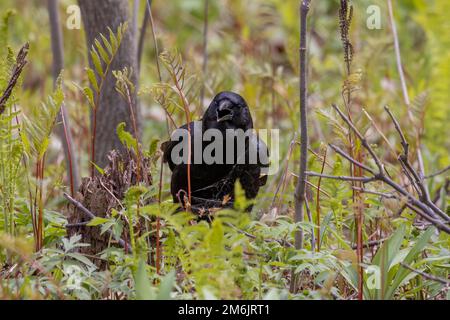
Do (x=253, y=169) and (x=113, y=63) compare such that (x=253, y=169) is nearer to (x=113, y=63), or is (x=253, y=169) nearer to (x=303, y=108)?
(x=303, y=108)

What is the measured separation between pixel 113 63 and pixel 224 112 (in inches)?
31.4

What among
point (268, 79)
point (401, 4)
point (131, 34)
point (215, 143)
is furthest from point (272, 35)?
point (215, 143)

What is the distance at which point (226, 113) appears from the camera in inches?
124

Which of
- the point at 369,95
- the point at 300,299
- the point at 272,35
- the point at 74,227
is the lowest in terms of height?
the point at 300,299

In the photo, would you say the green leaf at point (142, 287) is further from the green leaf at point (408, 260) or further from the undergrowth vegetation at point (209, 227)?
the green leaf at point (408, 260)

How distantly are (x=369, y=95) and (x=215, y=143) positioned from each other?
7.37ft

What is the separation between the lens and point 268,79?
16.7ft

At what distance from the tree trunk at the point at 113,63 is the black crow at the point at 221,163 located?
594 mm

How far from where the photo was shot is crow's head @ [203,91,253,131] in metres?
3.14

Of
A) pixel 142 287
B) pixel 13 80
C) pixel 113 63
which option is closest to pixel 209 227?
pixel 142 287

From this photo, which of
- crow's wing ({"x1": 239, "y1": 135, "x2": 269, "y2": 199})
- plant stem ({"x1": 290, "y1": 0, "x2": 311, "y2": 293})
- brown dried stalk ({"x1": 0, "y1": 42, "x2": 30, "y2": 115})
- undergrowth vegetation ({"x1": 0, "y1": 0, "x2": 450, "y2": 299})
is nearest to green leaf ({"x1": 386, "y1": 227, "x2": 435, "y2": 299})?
undergrowth vegetation ({"x1": 0, "y1": 0, "x2": 450, "y2": 299})

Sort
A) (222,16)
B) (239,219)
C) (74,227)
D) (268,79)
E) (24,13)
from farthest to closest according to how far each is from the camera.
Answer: (222,16) < (24,13) < (268,79) < (74,227) < (239,219)

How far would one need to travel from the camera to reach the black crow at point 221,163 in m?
3.14

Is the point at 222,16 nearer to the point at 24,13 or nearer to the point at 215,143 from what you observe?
the point at 24,13
